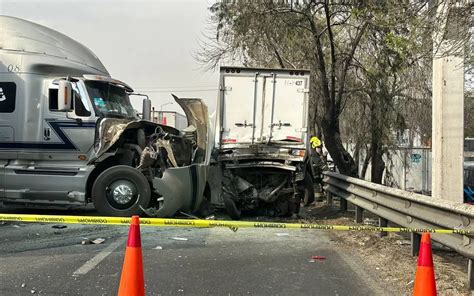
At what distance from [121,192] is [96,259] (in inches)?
121

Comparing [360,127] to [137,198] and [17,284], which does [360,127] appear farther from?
[17,284]

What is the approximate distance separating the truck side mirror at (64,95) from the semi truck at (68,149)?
0.14 ft

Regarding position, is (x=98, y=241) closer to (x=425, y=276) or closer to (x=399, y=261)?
(x=399, y=261)

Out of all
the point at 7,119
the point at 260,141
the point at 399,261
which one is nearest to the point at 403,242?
the point at 399,261

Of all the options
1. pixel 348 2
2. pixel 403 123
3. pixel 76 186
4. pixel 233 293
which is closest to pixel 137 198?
pixel 76 186

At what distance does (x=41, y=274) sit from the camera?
554 cm

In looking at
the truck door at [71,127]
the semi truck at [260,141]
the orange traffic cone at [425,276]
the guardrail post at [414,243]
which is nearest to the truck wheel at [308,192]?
the semi truck at [260,141]

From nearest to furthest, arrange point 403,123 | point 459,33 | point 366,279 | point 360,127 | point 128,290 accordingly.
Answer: point 128,290 < point 366,279 < point 459,33 < point 403,123 < point 360,127

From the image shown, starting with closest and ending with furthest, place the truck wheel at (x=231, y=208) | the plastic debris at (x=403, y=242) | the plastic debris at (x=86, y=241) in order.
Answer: the plastic debris at (x=403, y=242) → the plastic debris at (x=86, y=241) → the truck wheel at (x=231, y=208)

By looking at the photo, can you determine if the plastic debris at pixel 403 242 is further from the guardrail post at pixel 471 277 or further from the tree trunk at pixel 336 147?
the tree trunk at pixel 336 147

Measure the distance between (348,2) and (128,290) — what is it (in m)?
10.5

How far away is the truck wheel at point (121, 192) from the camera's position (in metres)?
9.22

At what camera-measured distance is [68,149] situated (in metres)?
9.47

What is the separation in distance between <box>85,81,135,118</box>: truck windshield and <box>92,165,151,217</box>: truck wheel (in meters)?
1.28
